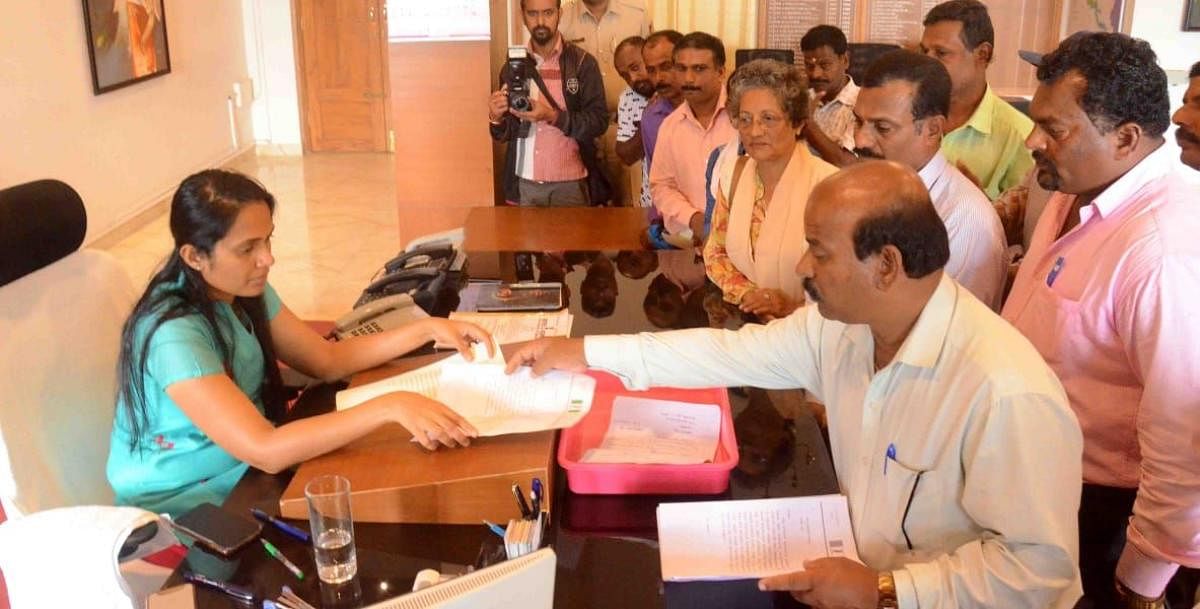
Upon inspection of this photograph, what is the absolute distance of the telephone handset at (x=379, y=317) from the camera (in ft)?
7.91

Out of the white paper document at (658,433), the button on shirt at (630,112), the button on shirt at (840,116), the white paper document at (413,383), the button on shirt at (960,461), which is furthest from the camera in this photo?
the button on shirt at (630,112)

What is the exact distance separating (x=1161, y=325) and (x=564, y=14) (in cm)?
430

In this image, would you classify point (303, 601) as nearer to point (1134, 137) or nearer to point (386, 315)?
point (386, 315)

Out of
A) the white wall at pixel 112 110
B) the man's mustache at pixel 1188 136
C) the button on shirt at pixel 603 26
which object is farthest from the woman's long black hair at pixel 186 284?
the white wall at pixel 112 110

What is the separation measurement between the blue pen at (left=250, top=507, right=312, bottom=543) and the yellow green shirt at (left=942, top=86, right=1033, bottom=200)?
7.55ft

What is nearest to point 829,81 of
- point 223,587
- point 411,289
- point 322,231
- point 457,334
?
point 411,289

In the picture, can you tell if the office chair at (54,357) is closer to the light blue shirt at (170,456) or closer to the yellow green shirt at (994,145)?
the light blue shirt at (170,456)

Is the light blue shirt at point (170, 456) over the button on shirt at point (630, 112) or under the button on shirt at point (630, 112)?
under

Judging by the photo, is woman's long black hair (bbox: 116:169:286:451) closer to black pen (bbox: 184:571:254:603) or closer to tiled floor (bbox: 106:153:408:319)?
black pen (bbox: 184:571:254:603)

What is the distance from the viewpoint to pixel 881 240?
1415 millimetres

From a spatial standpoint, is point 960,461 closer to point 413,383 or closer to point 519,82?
point 413,383

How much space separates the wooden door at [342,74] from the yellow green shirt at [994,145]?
6.89 meters

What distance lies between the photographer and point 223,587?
143cm

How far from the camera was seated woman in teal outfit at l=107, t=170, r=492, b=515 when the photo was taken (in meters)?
1.72
